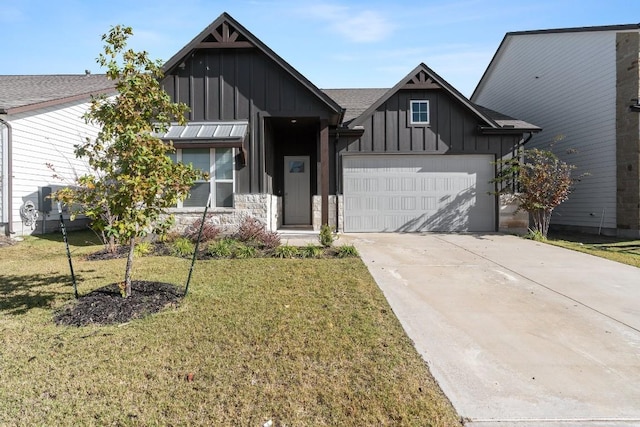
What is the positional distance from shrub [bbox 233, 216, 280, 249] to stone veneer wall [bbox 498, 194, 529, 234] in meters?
7.89

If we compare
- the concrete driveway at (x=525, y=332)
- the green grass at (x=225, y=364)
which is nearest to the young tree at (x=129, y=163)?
the green grass at (x=225, y=364)

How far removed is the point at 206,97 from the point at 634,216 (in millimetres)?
13905

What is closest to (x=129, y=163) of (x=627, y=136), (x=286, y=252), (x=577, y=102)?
(x=286, y=252)

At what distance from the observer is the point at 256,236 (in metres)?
8.75

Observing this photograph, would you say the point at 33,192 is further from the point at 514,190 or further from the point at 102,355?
the point at 514,190

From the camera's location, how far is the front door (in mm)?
13828

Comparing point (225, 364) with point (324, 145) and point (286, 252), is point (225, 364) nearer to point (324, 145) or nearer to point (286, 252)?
point (286, 252)

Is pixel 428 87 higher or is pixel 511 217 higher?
pixel 428 87

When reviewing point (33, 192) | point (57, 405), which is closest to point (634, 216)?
point (57, 405)

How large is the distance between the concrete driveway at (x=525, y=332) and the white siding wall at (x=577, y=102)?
690 centimetres

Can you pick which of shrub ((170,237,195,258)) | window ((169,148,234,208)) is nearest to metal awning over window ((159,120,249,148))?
window ((169,148,234,208))

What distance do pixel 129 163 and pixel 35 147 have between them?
31.1 feet

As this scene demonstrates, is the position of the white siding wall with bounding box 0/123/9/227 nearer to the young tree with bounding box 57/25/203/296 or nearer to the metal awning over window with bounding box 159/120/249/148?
the metal awning over window with bounding box 159/120/249/148

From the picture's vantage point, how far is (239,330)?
3.69 metres
